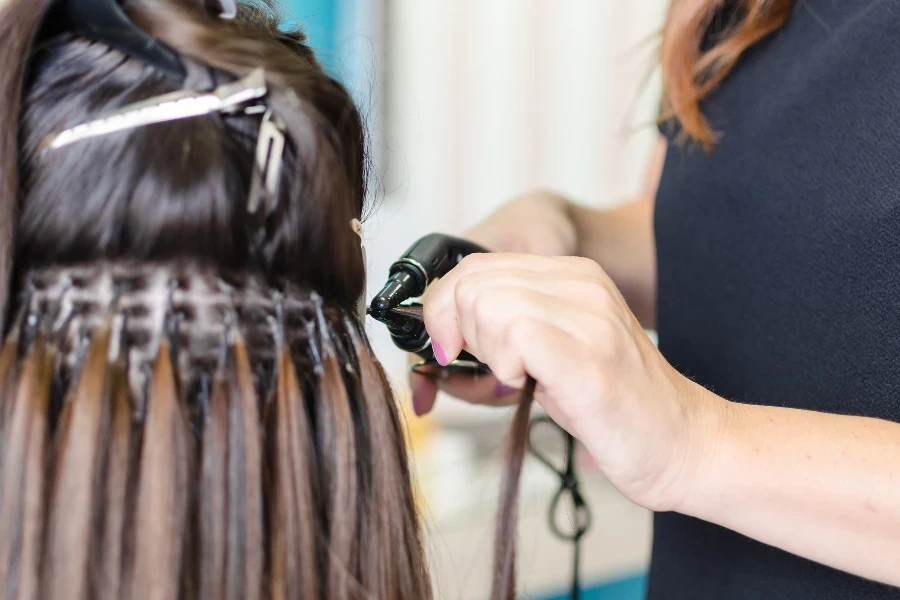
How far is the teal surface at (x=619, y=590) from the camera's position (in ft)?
4.49

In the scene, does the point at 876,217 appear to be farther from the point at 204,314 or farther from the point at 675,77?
the point at 204,314

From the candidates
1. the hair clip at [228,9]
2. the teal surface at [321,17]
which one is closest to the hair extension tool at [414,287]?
the hair clip at [228,9]

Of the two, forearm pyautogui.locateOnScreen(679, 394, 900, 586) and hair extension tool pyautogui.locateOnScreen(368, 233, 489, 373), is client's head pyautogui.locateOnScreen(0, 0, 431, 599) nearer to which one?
hair extension tool pyautogui.locateOnScreen(368, 233, 489, 373)

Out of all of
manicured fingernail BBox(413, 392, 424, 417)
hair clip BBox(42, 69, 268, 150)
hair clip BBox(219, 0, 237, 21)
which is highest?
hair clip BBox(219, 0, 237, 21)

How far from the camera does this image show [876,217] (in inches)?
21.8

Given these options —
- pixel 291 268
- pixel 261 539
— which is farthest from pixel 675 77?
pixel 261 539

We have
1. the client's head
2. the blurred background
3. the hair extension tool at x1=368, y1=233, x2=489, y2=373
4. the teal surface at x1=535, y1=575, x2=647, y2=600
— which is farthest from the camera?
the teal surface at x1=535, y1=575, x2=647, y2=600

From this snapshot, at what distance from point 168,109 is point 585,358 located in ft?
0.91

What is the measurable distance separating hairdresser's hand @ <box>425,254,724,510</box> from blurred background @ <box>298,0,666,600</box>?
76 cm

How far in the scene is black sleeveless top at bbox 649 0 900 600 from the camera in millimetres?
563

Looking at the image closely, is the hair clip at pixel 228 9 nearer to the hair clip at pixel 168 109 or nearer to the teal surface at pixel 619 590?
the hair clip at pixel 168 109

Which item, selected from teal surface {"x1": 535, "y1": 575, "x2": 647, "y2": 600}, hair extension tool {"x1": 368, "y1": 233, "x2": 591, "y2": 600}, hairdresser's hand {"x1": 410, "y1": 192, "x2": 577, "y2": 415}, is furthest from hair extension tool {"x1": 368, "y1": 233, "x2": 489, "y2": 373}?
teal surface {"x1": 535, "y1": 575, "x2": 647, "y2": 600}

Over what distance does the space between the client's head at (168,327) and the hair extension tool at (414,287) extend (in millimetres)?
77

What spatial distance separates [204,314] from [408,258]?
0.19 metres
